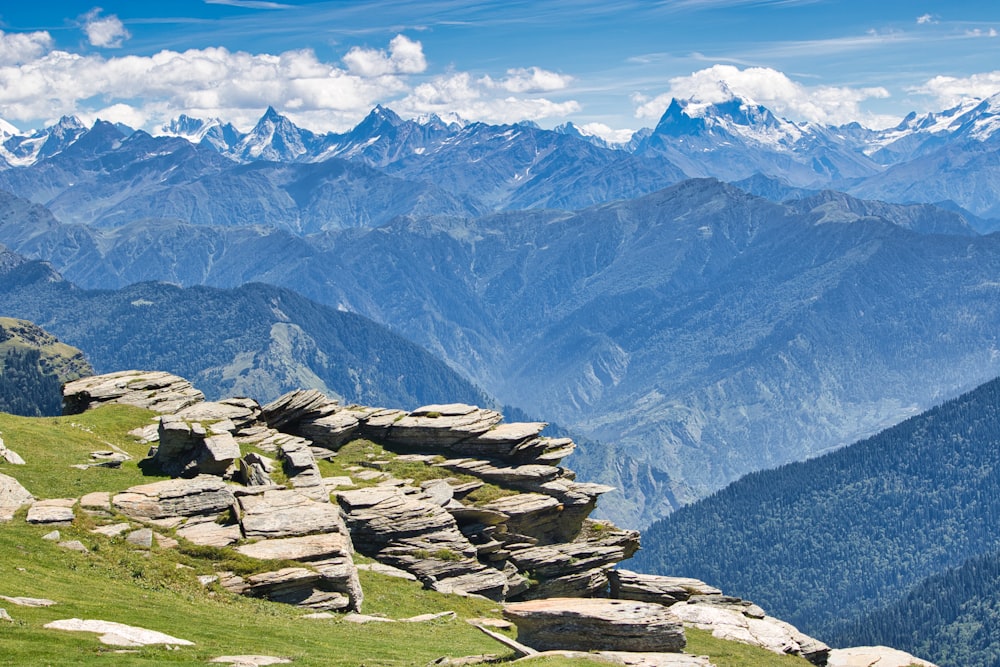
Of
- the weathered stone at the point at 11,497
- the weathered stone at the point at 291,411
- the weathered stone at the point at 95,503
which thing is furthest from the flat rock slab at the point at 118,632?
the weathered stone at the point at 291,411

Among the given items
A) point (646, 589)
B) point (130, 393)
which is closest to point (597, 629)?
point (646, 589)

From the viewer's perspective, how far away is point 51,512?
57.1 m

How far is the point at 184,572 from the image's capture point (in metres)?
55.2

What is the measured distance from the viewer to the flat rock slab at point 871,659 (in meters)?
78.2

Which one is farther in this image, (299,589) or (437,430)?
(437,430)

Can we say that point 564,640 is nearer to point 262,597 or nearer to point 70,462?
point 262,597

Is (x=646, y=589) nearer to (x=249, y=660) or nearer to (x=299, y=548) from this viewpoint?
(x=299, y=548)

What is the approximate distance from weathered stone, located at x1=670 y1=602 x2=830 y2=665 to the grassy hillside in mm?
3189

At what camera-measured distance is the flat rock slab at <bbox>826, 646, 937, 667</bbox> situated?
7819 centimetres

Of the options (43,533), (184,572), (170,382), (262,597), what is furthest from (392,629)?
(170,382)

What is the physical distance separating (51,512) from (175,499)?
26.8 ft

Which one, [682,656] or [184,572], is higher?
[184,572]

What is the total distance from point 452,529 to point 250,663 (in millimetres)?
36544

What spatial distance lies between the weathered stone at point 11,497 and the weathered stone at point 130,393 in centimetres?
3316
